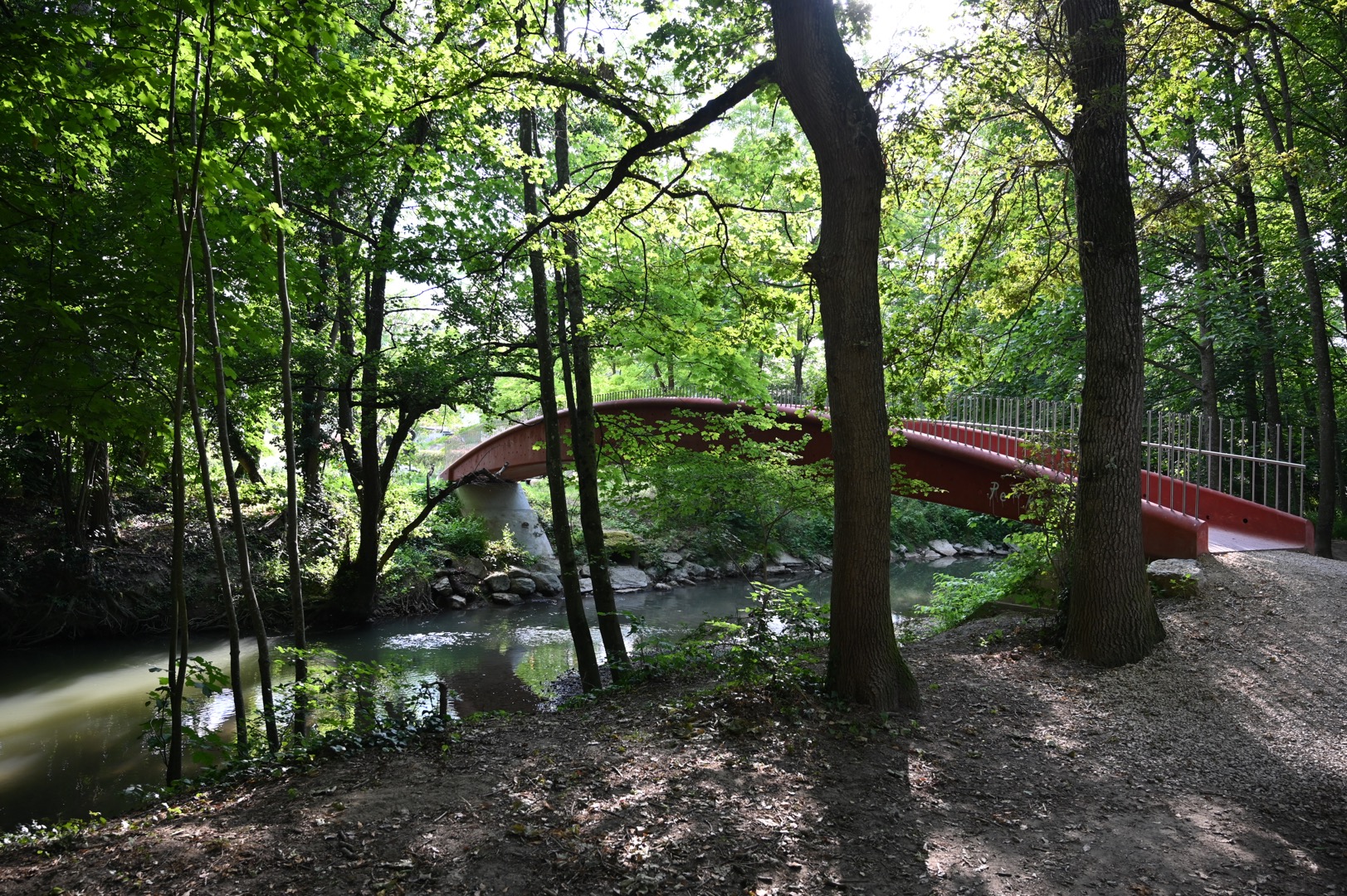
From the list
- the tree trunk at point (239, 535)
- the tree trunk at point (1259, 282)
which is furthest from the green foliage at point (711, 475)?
the tree trunk at point (1259, 282)

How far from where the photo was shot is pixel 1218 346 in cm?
1312

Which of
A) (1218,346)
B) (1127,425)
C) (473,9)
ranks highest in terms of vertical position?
(473,9)

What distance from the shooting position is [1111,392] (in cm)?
613

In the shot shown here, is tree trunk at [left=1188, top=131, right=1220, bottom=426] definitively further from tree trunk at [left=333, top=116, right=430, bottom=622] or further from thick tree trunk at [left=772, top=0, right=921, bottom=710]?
tree trunk at [left=333, top=116, right=430, bottom=622]

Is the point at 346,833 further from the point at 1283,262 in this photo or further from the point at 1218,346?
the point at 1218,346

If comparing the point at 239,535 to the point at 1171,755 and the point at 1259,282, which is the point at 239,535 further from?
the point at 1259,282

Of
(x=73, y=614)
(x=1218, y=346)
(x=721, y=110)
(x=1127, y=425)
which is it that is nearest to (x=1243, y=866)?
(x=1127, y=425)

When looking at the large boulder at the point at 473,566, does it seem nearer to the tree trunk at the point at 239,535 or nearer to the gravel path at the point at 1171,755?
the gravel path at the point at 1171,755

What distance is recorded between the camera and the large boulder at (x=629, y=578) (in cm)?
1831

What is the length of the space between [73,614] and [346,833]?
11749 mm

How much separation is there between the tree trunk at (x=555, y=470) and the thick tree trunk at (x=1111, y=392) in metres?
4.86

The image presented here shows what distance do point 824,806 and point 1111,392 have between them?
427 centimetres

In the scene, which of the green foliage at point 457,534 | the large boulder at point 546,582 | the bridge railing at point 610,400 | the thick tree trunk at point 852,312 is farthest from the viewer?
the green foliage at point 457,534

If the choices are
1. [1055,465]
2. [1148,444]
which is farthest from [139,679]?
[1148,444]
